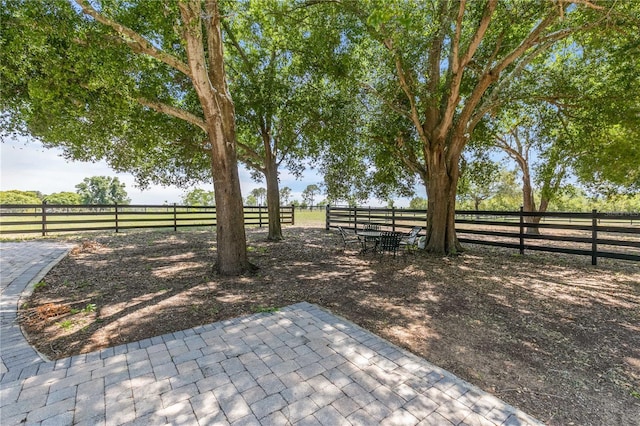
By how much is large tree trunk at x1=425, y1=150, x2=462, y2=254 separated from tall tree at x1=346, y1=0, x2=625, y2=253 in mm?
25

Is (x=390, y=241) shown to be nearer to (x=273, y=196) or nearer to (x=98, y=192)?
(x=273, y=196)

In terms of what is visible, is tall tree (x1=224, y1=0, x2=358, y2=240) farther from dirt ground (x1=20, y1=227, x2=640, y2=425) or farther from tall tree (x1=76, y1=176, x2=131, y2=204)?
tall tree (x1=76, y1=176, x2=131, y2=204)

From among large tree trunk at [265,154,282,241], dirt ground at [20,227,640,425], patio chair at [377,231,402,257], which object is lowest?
dirt ground at [20,227,640,425]

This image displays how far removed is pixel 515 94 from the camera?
23.7 ft

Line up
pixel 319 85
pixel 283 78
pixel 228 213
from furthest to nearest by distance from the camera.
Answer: pixel 283 78
pixel 319 85
pixel 228 213

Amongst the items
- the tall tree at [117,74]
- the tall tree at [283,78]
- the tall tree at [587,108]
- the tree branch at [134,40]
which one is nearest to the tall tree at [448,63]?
the tall tree at [587,108]

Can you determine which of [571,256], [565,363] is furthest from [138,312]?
[571,256]

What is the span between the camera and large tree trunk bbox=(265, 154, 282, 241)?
1030cm

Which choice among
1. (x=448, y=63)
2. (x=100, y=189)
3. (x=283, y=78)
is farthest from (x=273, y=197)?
(x=100, y=189)

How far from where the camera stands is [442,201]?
7.73 metres

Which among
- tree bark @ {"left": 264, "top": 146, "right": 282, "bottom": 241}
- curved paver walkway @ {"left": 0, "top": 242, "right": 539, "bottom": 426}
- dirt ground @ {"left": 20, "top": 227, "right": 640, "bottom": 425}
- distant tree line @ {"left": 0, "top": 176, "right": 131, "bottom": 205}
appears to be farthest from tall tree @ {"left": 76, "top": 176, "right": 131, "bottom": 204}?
curved paver walkway @ {"left": 0, "top": 242, "right": 539, "bottom": 426}

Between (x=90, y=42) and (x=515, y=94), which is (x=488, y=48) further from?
(x=90, y=42)

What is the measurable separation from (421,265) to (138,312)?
17.8 ft

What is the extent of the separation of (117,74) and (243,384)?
16.0 feet
